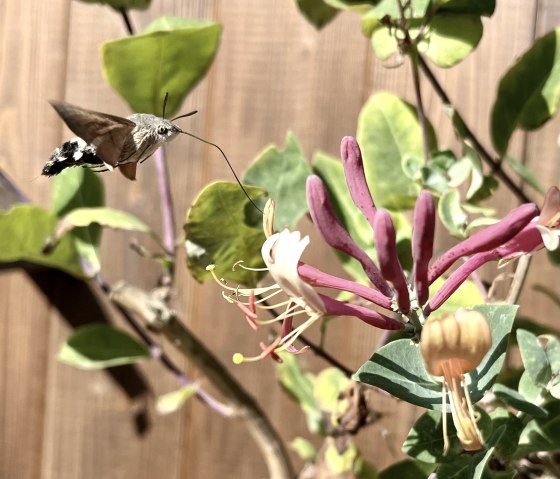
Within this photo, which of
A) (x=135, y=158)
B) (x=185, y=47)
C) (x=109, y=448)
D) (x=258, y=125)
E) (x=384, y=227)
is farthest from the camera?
(x=109, y=448)

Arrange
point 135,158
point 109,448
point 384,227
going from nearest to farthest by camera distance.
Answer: point 384,227 < point 135,158 < point 109,448

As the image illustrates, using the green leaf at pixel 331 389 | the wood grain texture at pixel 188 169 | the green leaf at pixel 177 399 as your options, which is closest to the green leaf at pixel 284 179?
the green leaf at pixel 331 389

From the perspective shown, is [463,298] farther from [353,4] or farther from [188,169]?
[188,169]

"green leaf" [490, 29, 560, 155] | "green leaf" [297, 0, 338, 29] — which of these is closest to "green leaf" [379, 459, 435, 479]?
"green leaf" [490, 29, 560, 155]

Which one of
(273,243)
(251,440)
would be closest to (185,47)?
(273,243)

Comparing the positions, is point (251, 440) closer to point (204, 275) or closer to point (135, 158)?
point (204, 275)
